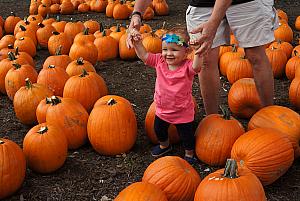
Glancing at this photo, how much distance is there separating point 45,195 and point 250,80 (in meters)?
2.28

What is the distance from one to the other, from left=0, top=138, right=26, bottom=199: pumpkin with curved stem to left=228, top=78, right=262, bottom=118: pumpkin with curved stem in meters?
2.12

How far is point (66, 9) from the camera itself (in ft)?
31.0

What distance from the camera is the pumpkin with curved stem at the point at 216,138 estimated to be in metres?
3.34

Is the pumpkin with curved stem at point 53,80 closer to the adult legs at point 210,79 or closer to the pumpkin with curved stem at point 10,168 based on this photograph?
the pumpkin with curved stem at point 10,168

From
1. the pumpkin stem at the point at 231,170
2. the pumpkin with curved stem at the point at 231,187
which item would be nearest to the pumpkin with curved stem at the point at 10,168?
the pumpkin with curved stem at the point at 231,187

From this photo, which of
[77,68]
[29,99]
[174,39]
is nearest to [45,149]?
[29,99]

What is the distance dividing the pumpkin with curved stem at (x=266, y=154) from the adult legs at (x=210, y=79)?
2.64 ft

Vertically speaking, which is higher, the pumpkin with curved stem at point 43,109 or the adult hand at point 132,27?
the adult hand at point 132,27

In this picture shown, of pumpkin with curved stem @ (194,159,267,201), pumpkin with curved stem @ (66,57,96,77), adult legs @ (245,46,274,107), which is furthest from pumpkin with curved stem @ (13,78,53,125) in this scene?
pumpkin with curved stem @ (194,159,267,201)

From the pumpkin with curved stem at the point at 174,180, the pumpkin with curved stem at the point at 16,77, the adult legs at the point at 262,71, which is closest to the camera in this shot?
the pumpkin with curved stem at the point at 174,180

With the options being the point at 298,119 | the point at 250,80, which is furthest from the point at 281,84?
the point at 298,119

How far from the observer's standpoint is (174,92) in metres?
3.39

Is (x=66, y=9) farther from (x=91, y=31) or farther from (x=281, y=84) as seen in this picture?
(x=281, y=84)

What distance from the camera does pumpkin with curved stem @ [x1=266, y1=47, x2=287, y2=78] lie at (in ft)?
16.7
